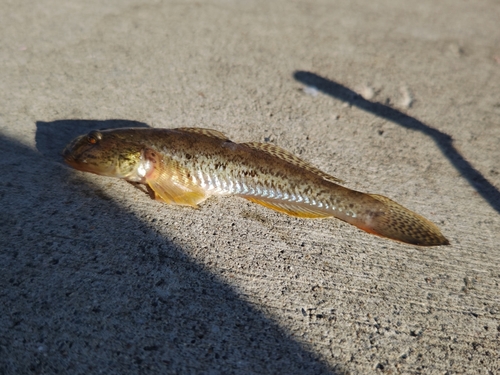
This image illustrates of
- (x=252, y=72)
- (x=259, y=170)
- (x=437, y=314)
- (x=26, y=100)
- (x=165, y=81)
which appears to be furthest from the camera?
(x=252, y=72)

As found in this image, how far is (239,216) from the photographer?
3117mm

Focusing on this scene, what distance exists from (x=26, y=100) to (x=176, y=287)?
8.41ft

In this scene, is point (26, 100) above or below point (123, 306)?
above

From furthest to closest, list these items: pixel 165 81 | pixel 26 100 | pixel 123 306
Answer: pixel 165 81
pixel 26 100
pixel 123 306

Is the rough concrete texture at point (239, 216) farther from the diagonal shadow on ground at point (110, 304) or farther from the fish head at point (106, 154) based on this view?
the fish head at point (106, 154)

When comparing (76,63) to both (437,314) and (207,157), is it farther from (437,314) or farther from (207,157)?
(437,314)

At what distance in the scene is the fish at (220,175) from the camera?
296 cm

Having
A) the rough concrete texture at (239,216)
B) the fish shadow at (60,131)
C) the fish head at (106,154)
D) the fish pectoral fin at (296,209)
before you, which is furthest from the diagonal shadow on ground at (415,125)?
the fish head at (106,154)

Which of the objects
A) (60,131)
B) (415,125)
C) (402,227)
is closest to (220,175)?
(402,227)

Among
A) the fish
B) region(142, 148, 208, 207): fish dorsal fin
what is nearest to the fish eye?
the fish

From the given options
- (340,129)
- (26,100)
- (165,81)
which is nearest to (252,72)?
(165,81)

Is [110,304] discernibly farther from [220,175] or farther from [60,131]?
[60,131]

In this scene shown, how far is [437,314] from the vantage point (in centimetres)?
263

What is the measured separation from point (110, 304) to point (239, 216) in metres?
1.10
